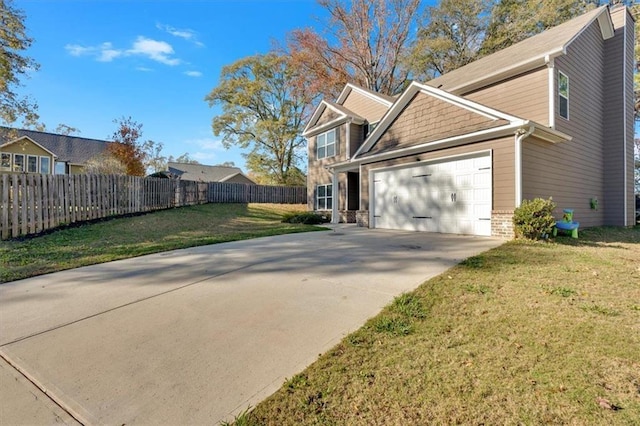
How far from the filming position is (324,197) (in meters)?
17.9

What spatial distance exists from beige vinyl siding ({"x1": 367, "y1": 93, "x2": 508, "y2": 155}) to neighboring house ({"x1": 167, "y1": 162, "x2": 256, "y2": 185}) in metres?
28.6

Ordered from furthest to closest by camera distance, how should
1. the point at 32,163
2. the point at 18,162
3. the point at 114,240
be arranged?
1. the point at 32,163
2. the point at 18,162
3. the point at 114,240

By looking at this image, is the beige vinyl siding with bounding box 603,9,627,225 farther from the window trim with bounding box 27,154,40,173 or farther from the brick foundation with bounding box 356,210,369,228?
the window trim with bounding box 27,154,40,173

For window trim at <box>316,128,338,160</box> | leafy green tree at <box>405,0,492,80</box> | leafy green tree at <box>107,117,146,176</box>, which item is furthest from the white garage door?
leafy green tree at <box>107,117,146,176</box>

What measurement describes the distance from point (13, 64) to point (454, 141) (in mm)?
19021

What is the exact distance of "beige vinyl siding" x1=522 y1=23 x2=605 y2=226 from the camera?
848 cm

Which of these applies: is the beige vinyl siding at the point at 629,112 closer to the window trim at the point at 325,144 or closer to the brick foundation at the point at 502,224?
the brick foundation at the point at 502,224

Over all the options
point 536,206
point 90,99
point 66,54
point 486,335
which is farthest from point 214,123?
point 486,335

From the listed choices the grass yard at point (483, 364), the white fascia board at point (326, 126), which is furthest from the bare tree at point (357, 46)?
the grass yard at point (483, 364)

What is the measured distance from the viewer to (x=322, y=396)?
2.08 meters

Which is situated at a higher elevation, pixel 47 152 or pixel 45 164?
pixel 47 152

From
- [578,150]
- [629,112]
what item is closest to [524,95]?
[578,150]

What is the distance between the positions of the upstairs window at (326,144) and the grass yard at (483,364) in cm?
1410

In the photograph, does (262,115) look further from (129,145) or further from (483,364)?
(483,364)
